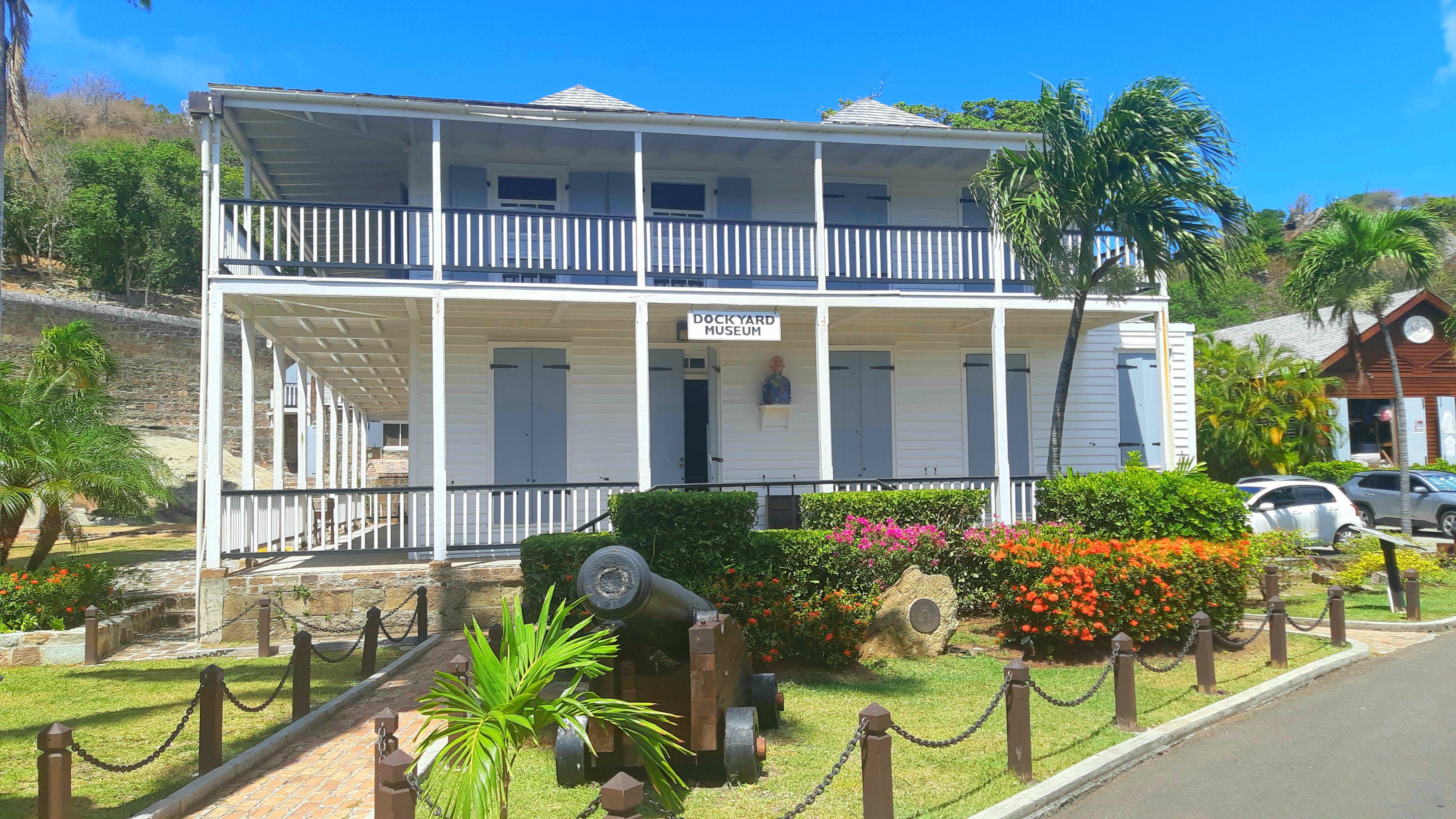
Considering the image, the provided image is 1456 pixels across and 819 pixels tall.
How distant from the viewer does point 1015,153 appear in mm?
Answer: 12219

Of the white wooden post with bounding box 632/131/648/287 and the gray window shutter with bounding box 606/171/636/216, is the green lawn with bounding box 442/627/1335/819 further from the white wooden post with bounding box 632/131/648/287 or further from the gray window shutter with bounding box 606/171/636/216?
the gray window shutter with bounding box 606/171/636/216

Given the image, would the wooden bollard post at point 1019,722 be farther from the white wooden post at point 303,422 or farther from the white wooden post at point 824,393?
the white wooden post at point 303,422

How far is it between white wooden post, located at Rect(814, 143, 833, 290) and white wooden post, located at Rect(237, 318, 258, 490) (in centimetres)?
787

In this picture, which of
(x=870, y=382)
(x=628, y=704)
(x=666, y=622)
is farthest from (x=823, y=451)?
(x=628, y=704)

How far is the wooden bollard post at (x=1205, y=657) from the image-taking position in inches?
315

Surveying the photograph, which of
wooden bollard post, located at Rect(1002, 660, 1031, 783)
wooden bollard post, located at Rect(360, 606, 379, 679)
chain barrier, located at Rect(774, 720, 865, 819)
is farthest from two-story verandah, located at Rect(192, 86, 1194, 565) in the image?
chain barrier, located at Rect(774, 720, 865, 819)

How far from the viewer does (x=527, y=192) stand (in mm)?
15008

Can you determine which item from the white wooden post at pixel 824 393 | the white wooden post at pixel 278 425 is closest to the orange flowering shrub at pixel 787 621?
the white wooden post at pixel 824 393

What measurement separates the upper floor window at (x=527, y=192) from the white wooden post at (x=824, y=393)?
15.1 feet

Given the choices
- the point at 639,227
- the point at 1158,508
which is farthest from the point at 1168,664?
the point at 639,227

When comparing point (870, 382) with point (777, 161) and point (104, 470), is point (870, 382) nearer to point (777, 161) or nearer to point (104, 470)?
point (777, 161)

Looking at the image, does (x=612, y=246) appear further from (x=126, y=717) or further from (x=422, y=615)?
(x=126, y=717)

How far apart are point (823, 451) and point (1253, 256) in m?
5.89

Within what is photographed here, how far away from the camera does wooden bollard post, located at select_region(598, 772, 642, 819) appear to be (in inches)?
136
